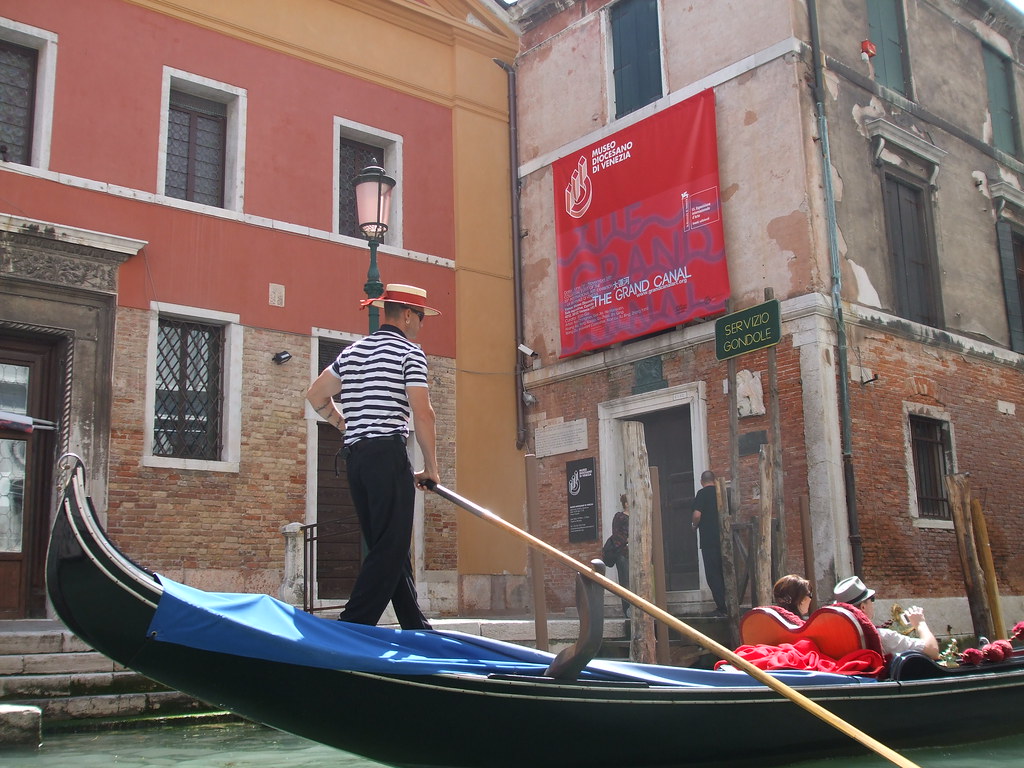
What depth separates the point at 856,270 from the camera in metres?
9.96

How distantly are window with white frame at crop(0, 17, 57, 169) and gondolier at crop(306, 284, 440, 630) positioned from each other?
583 centimetres

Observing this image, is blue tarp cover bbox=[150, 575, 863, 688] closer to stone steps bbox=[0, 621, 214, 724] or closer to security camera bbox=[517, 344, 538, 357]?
Answer: stone steps bbox=[0, 621, 214, 724]

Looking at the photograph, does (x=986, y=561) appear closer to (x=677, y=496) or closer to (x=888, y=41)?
(x=677, y=496)

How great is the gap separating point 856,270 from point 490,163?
4254 millimetres

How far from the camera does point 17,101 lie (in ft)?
30.1

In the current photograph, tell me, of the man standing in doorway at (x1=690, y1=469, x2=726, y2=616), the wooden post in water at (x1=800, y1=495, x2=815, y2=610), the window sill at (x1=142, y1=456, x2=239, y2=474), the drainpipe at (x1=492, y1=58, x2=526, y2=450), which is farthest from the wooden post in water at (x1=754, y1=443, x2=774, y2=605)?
the window sill at (x1=142, y1=456, x2=239, y2=474)

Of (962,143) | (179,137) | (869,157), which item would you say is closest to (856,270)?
(869,157)

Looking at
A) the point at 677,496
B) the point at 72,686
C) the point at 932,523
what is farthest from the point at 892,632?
the point at 677,496

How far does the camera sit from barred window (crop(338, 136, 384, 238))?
11062mm

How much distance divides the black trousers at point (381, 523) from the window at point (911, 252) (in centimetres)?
739

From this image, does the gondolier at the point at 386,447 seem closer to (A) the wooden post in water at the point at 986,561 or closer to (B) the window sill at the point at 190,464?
(B) the window sill at the point at 190,464

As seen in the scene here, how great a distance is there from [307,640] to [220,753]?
1.93m

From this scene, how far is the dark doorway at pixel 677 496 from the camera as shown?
10.5 m

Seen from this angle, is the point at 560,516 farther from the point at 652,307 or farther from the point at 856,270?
the point at 856,270
